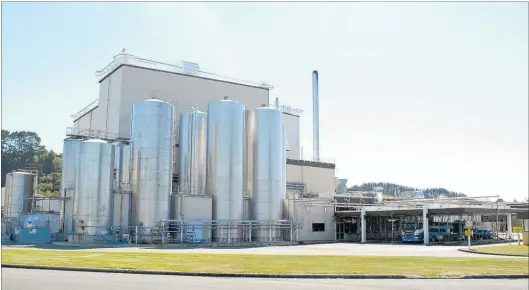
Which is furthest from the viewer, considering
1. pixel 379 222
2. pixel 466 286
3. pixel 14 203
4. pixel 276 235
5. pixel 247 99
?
pixel 247 99

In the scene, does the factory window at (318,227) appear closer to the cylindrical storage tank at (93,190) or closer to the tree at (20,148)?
the cylindrical storage tank at (93,190)

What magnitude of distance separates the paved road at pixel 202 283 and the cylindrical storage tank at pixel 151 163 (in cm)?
3107

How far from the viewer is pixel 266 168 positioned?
5812cm

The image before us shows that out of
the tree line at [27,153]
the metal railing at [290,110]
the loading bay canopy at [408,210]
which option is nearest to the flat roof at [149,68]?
the metal railing at [290,110]

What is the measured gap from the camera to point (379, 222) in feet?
228

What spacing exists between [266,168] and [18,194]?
30831mm

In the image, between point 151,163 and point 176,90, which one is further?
point 176,90

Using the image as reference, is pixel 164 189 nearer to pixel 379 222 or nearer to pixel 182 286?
pixel 379 222

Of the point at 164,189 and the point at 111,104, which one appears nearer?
the point at 164,189

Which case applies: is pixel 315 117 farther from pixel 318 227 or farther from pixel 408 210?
pixel 408 210

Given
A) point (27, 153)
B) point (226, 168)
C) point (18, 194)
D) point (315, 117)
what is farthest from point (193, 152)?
point (27, 153)

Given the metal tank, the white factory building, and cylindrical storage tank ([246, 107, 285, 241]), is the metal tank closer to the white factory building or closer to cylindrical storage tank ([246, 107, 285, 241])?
the white factory building

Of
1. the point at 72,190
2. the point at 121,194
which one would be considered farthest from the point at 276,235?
the point at 72,190

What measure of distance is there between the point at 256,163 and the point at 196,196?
7.61 meters
